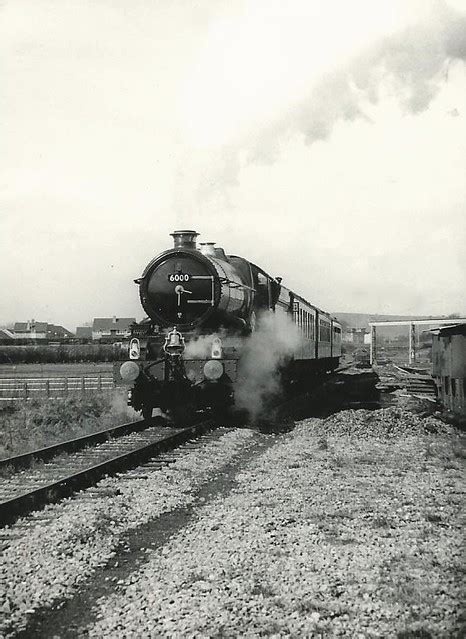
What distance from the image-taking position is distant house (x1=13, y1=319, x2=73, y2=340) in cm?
9423

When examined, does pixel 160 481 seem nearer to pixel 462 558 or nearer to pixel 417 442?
pixel 462 558

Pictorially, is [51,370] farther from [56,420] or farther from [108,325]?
[108,325]

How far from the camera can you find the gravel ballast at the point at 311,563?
4230mm

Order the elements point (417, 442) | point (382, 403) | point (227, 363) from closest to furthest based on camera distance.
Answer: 1. point (417, 442)
2. point (227, 363)
3. point (382, 403)

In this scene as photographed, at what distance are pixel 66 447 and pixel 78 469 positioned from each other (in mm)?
1665

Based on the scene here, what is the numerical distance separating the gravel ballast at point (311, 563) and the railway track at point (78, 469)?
1.64m

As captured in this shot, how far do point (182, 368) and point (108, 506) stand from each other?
6.51m

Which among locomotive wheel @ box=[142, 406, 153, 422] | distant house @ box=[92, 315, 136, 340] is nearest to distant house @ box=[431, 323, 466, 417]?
locomotive wheel @ box=[142, 406, 153, 422]

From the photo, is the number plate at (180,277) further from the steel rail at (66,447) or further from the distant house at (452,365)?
the distant house at (452,365)

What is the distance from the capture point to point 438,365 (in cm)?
1777

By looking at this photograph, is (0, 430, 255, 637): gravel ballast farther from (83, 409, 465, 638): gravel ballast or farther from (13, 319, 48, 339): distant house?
(13, 319, 48, 339): distant house

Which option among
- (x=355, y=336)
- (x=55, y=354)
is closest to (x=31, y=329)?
(x=55, y=354)

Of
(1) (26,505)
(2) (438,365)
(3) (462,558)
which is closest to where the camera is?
(3) (462,558)

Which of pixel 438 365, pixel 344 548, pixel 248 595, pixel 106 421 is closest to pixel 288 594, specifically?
pixel 248 595
